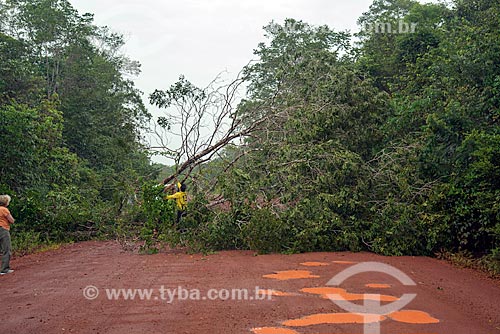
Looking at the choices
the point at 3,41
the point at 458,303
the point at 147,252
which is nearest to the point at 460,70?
the point at 458,303

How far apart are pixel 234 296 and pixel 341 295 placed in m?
1.40

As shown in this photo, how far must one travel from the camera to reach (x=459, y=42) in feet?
45.9

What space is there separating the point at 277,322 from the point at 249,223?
5.58 meters

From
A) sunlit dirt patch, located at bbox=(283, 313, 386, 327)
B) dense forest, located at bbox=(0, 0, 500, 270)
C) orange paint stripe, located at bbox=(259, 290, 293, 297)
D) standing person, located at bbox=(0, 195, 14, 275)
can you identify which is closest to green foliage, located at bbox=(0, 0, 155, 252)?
dense forest, located at bbox=(0, 0, 500, 270)

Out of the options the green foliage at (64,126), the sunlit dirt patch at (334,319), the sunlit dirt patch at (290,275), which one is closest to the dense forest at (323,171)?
the green foliage at (64,126)

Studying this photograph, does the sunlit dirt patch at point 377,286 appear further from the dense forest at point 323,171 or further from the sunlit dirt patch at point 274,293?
the dense forest at point 323,171

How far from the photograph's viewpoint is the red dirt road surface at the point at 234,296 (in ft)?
17.0

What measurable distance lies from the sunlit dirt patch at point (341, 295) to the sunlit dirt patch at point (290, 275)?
92cm

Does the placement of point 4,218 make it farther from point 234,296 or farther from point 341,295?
point 341,295

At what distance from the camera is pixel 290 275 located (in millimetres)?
8016

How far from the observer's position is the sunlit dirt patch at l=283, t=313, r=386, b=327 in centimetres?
522

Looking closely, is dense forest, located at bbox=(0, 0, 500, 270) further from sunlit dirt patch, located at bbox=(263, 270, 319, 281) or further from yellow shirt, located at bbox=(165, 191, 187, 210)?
sunlit dirt patch, located at bbox=(263, 270, 319, 281)

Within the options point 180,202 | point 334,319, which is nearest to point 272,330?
point 334,319

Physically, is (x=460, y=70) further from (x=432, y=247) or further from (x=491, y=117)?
(x=432, y=247)
